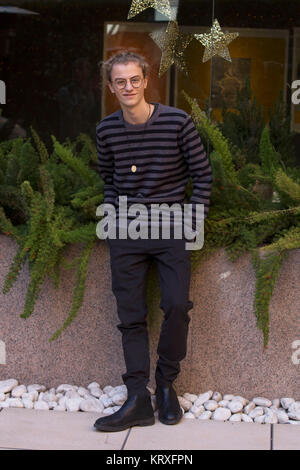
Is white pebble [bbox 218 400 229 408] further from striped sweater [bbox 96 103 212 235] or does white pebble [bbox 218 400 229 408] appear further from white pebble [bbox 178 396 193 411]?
striped sweater [bbox 96 103 212 235]

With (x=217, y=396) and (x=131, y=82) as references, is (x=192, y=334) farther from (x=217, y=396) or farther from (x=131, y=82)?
(x=131, y=82)

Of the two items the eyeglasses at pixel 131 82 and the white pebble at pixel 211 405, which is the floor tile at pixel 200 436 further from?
the eyeglasses at pixel 131 82

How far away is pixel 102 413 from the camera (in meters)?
3.64

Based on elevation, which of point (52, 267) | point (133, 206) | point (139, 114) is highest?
point (139, 114)

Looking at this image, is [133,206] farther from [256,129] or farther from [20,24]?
[20,24]

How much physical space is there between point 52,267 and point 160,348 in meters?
0.68

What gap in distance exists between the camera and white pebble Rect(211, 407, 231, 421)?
357 centimetres

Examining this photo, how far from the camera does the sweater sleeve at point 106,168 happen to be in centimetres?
353

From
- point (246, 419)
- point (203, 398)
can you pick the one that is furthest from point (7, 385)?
point (246, 419)

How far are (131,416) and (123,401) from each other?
0.32 meters

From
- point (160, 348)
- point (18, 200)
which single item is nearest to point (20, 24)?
point (18, 200)

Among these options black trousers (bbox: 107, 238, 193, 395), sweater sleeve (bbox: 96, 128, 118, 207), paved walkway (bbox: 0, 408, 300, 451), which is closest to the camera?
paved walkway (bbox: 0, 408, 300, 451)

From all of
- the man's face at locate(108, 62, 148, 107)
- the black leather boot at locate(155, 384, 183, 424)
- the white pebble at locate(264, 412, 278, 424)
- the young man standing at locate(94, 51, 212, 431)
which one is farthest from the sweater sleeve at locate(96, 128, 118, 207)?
the white pebble at locate(264, 412, 278, 424)

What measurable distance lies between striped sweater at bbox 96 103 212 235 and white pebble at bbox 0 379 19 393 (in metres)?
1.18
